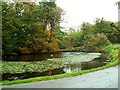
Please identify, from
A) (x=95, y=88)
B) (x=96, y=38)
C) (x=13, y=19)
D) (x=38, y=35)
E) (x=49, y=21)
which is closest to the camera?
(x=95, y=88)

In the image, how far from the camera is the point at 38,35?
24.6 meters

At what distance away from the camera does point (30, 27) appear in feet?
75.7

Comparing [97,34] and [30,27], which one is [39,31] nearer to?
[30,27]

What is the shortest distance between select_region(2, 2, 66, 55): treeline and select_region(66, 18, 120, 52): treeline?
369 centimetres

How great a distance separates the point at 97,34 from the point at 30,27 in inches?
398

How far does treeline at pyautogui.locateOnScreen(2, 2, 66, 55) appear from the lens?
2014cm

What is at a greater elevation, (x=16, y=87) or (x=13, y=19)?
(x=13, y=19)

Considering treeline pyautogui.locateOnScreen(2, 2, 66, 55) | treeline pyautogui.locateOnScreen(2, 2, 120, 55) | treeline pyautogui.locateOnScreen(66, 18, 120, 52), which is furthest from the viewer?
treeline pyautogui.locateOnScreen(66, 18, 120, 52)

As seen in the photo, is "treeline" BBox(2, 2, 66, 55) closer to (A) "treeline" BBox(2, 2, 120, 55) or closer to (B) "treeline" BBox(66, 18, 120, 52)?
(A) "treeline" BBox(2, 2, 120, 55)

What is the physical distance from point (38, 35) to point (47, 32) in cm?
179

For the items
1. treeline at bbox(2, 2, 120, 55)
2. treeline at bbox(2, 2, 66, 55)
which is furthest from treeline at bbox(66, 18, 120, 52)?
treeline at bbox(2, 2, 66, 55)

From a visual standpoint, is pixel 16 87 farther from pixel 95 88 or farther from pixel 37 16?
pixel 37 16

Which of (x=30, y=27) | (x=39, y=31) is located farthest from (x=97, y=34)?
(x=30, y=27)

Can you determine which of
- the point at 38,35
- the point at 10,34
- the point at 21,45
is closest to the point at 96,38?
the point at 38,35
